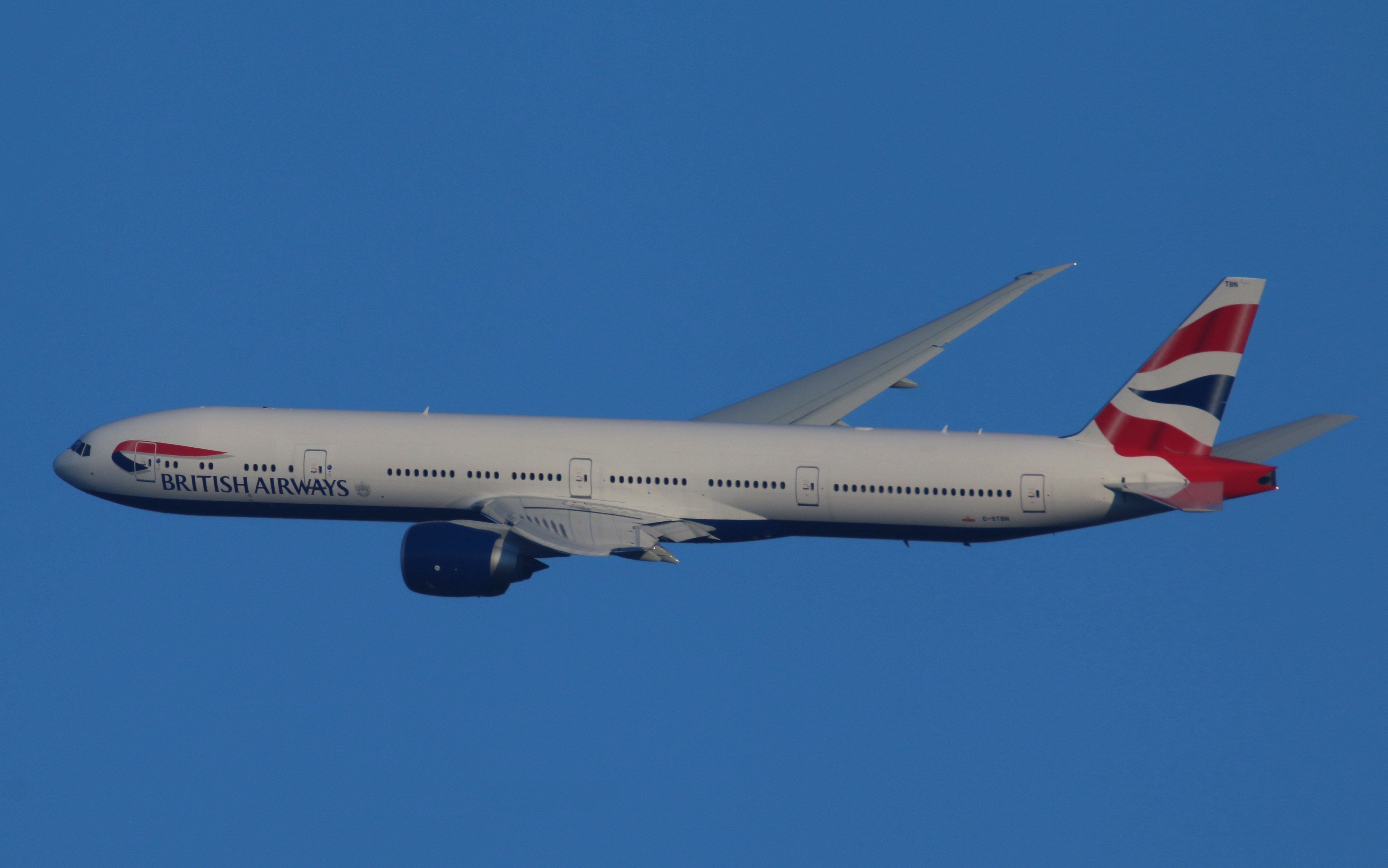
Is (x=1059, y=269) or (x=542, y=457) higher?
(x=1059, y=269)

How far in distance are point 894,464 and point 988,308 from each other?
27.9 ft

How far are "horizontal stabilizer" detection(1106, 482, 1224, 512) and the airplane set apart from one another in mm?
53

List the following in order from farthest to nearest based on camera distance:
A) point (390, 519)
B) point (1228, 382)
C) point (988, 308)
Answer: point (988, 308) → point (390, 519) → point (1228, 382)

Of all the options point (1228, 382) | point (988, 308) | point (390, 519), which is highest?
point (988, 308)

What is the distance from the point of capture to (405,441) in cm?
4447

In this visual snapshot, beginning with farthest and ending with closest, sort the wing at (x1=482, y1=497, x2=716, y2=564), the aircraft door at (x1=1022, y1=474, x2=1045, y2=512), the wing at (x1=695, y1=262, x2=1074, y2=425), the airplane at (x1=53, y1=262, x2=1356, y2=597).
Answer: the wing at (x1=695, y1=262, x2=1074, y2=425)
the aircraft door at (x1=1022, y1=474, x2=1045, y2=512)
the airplane at (x1=53, y1=262, x2=1356, y2=597)
the wing at (x1=482, y1=497, x2=716, y2=564)

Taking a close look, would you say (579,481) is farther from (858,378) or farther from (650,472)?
(858,378)

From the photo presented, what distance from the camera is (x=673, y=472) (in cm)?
4384

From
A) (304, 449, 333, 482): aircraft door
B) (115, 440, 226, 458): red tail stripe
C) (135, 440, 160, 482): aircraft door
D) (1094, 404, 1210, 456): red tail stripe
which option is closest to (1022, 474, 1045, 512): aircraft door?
(1094, 404, 1210, 456): red tail stripe

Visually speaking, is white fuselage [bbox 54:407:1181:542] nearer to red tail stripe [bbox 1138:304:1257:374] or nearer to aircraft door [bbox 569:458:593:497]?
aircraft door [bbox 569:458:593:497]

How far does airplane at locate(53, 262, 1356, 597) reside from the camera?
139 ft

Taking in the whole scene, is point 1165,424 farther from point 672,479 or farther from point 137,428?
point 137,428

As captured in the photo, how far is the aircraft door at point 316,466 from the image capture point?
44.5 metres

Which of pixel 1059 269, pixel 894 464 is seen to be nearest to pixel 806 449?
pixel 894 464
